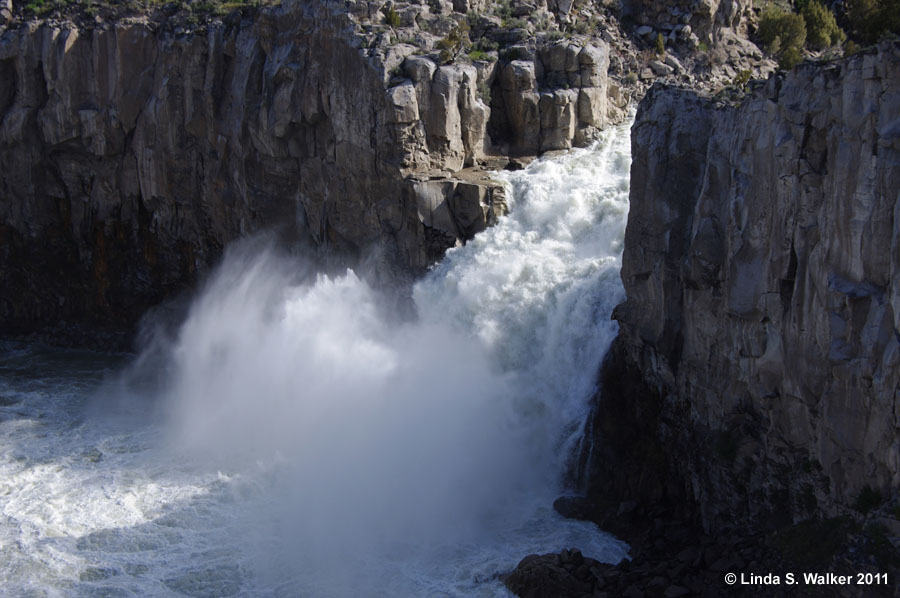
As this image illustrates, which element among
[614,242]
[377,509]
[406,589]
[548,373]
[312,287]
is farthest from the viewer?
[312,287]

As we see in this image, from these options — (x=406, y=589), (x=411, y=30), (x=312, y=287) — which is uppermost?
(x=411, y=30)

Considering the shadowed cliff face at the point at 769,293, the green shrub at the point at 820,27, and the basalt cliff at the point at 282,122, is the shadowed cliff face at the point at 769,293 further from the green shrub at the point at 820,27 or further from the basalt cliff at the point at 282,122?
the green shrub at the point at 820,27

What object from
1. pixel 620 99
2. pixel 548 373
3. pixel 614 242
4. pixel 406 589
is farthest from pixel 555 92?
pixel 406 589

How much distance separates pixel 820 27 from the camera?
35156 mm

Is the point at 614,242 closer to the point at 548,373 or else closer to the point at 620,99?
the point at 548,373

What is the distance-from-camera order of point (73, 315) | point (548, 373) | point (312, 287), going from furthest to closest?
point (73, 315)
point (312, 287)
point (548, 373)

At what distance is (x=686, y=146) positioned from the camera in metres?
19.6

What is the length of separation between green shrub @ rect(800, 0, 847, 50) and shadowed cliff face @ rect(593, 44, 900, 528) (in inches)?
696

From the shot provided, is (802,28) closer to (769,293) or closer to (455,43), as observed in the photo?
(455,43)

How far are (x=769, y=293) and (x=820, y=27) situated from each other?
73.4 ft

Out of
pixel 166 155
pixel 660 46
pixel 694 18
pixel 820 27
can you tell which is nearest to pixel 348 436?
pixel 166 155

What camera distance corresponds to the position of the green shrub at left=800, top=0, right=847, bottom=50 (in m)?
34.7

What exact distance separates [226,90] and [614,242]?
15347 millimetres

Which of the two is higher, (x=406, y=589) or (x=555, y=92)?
(x=555, y=92)
